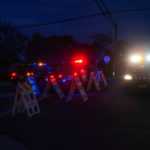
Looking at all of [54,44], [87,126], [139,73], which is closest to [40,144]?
[87,126]

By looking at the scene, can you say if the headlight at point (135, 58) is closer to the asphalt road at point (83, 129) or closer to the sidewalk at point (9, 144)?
the asphalt road at point (83, 129)

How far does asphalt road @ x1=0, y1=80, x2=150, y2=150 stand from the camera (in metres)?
4.58

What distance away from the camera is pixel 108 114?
7156 millimetres

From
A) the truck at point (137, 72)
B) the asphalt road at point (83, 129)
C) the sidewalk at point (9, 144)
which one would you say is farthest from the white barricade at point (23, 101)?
the truck at point (137, 72)

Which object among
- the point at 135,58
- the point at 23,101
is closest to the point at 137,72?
the point at 135,58

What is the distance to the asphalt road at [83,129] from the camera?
458cm

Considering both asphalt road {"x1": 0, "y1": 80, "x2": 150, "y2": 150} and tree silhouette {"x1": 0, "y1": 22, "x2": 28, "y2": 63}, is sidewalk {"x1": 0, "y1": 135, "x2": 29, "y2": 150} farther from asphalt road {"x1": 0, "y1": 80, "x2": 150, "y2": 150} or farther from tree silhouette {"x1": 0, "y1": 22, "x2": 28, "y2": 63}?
tree silhouette {"x1": 0, "y1": 22, "x2": 28, "y2": 63}

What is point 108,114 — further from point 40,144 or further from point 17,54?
point 17,54

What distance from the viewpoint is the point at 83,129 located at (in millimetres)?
5582

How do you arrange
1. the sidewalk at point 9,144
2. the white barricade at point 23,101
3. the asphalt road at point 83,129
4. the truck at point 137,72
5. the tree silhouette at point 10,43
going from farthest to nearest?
the tree silhouette at point 10,43
the truck at point 137,72
the white barricade at point 23,101
the asphalt road at point 83,129
the sidewalk at point 9,144

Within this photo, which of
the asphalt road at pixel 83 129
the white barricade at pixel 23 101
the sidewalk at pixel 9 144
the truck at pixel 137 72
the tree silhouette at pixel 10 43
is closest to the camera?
the sidewalk at pixel 9 144

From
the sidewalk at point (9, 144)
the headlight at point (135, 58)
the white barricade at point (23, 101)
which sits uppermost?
the headlight at point (135, 58)

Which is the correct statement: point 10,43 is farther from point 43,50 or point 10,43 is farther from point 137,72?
point 137,72

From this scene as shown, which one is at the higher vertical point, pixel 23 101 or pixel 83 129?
pixel 23 101
